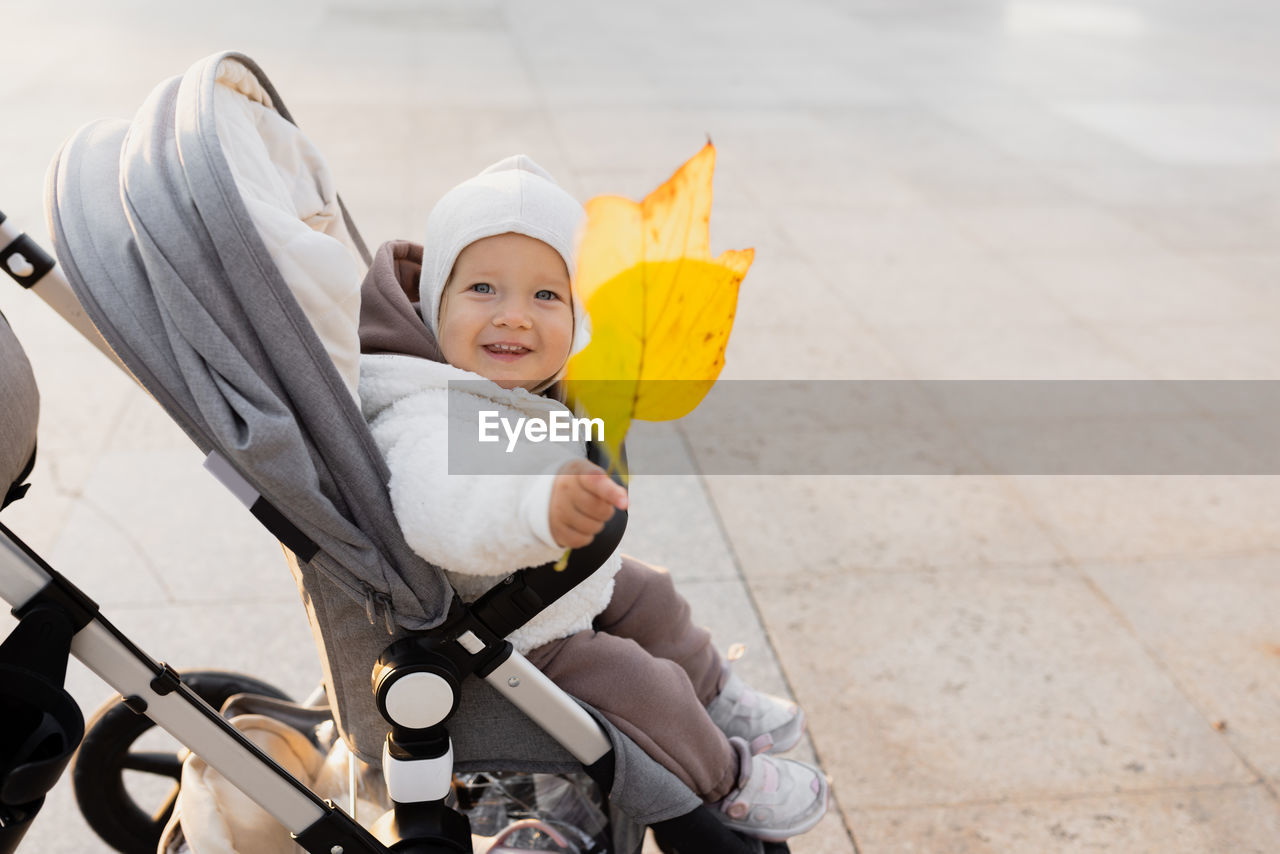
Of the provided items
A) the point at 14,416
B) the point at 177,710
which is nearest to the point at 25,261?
the point at 14,416

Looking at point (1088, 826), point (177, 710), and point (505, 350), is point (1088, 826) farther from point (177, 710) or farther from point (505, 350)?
point (177, 710)

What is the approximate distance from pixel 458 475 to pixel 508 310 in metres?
0.31

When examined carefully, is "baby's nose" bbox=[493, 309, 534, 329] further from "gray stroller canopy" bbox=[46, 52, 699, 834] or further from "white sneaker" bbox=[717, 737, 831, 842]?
"white sneaker" bbox=[717, 737, 831, 842]

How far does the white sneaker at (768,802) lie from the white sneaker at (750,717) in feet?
0.51

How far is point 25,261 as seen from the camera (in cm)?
155

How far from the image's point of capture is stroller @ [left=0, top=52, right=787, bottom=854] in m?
1.20

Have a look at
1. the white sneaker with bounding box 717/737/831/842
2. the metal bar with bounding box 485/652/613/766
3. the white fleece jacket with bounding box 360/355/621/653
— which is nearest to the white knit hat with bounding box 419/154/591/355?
the white fleece jacket with bounding box 360/355/621/653

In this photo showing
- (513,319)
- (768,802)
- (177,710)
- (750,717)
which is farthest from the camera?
(750,717)

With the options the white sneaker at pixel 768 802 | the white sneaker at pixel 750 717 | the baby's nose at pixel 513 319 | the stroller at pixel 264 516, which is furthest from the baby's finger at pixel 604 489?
the white sneaker at pixel 750 717

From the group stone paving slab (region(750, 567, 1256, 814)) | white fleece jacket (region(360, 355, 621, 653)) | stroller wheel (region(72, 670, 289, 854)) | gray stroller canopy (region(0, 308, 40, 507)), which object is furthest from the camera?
stone paving slab (region(750, 567, 1256, 814))

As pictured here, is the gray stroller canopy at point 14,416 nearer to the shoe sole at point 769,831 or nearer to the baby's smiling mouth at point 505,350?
the baby's smiling mouth at point 505,350

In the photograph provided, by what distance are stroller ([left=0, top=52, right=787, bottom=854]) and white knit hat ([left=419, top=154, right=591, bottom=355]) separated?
222mm

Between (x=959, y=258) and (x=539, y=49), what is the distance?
16.1ft

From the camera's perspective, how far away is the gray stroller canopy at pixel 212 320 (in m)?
1.18
